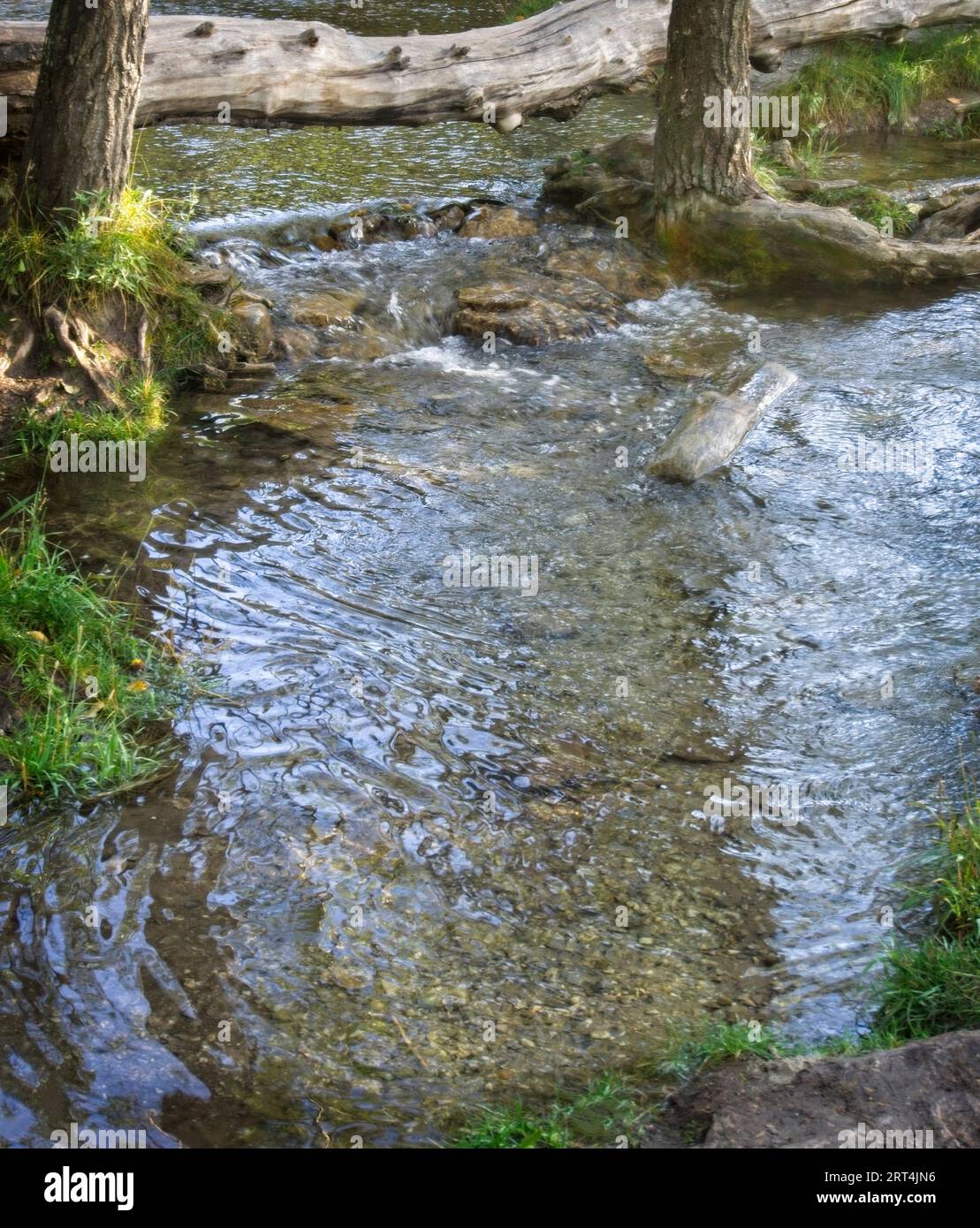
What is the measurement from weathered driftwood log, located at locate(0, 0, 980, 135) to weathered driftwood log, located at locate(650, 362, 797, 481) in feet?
13.5

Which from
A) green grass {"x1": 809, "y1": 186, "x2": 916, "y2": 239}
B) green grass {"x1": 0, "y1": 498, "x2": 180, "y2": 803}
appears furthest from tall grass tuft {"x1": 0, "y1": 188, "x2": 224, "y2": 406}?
green grass {"x1": 809, "y1": 186, "x2": 916, "y2": 239}

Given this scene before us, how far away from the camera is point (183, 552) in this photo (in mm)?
6449

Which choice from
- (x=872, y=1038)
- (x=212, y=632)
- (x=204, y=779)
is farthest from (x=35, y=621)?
(x=872, y=1038)

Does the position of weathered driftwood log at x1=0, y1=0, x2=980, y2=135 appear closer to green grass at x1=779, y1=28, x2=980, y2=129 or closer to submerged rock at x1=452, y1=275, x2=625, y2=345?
green grass at x1=779, y1=28, x2=980, y2=129

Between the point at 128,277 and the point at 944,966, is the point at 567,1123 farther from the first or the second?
the point at 128,277

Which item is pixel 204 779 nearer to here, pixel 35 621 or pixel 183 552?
pixel 35 621

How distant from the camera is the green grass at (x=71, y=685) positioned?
186 inches

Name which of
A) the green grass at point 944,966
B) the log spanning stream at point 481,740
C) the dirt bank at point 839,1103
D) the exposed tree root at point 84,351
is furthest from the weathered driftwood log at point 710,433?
the dirt bank at point 839,1103

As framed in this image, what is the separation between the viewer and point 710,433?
757 cm

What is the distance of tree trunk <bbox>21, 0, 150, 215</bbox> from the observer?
7.10m

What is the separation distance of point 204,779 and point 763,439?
449 cm

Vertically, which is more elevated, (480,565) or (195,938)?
(480,565)

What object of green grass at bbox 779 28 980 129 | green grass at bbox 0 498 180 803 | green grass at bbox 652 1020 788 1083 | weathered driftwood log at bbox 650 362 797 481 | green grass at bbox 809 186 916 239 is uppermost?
green grass at bbox 779 28 980 129

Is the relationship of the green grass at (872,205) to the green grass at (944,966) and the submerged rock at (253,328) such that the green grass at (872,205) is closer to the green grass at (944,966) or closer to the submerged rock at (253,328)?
the submerged rock at (253,328)
